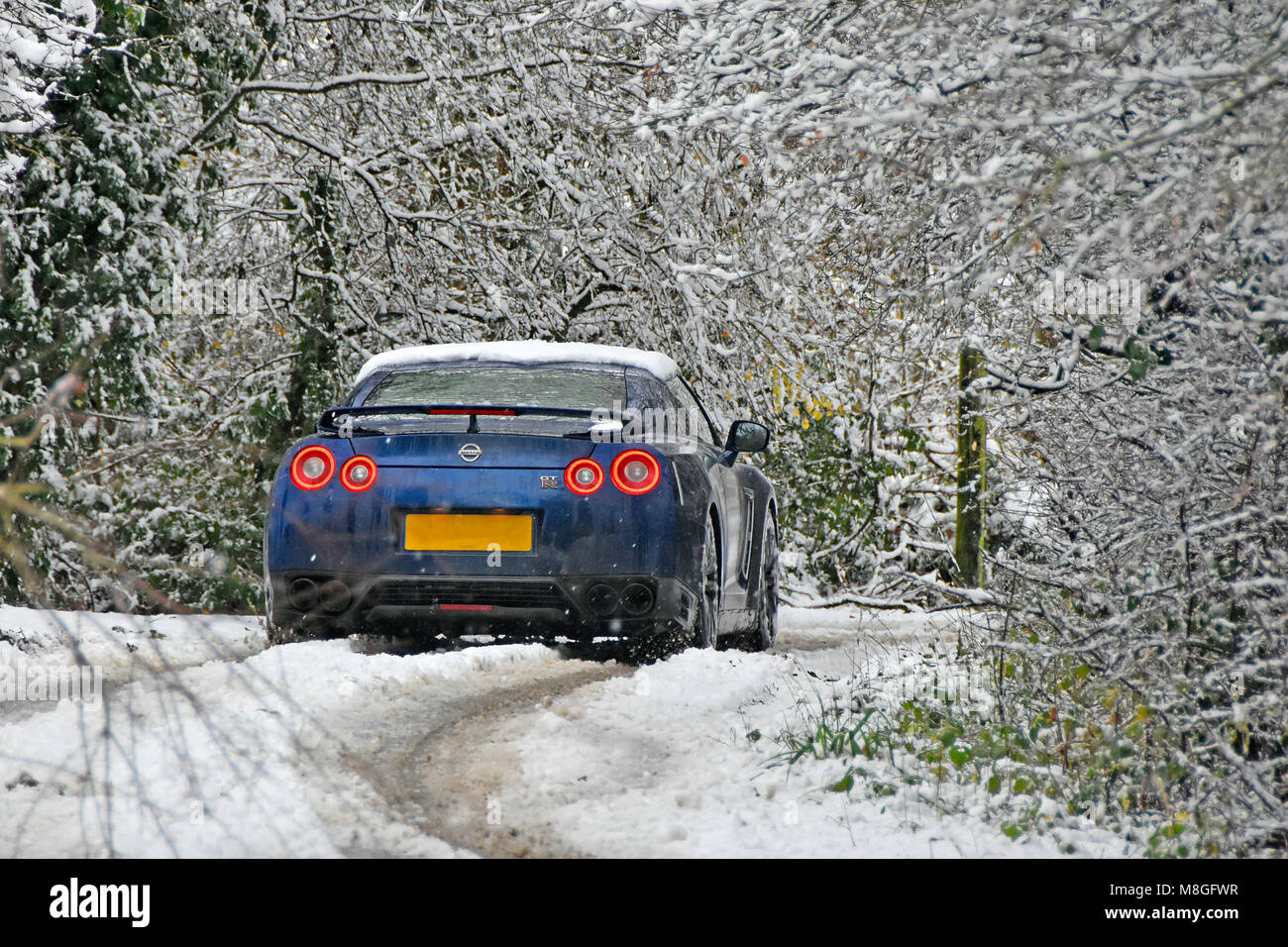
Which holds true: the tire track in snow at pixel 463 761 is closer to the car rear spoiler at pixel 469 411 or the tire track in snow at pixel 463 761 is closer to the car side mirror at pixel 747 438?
the car rear spoiler at pixel 469 411

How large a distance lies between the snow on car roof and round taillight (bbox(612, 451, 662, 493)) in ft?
3.09

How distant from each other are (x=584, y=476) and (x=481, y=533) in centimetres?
51

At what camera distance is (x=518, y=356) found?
257 inches

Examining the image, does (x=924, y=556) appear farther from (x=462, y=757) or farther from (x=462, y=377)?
(x=462, y=757)

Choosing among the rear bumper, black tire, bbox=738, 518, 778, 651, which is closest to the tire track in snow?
the rear bumper

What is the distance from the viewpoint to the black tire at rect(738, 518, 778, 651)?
7.82m

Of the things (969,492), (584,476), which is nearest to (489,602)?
(584,476)

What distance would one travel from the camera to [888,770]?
4.15 m

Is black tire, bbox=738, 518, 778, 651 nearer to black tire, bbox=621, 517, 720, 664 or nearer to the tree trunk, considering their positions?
black tire, bbox=621, 517, 720, 664

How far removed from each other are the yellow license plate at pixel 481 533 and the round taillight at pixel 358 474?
335mm

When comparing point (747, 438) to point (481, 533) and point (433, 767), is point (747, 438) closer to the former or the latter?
point (481, 533)

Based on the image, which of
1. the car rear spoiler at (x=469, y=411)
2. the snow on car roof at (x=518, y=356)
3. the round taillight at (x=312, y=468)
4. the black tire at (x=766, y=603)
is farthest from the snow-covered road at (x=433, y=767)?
the black tire at (x=766, y=603)

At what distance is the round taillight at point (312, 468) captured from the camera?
5676mm

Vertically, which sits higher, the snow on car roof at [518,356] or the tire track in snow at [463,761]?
the snow on car roof at [518,356]
